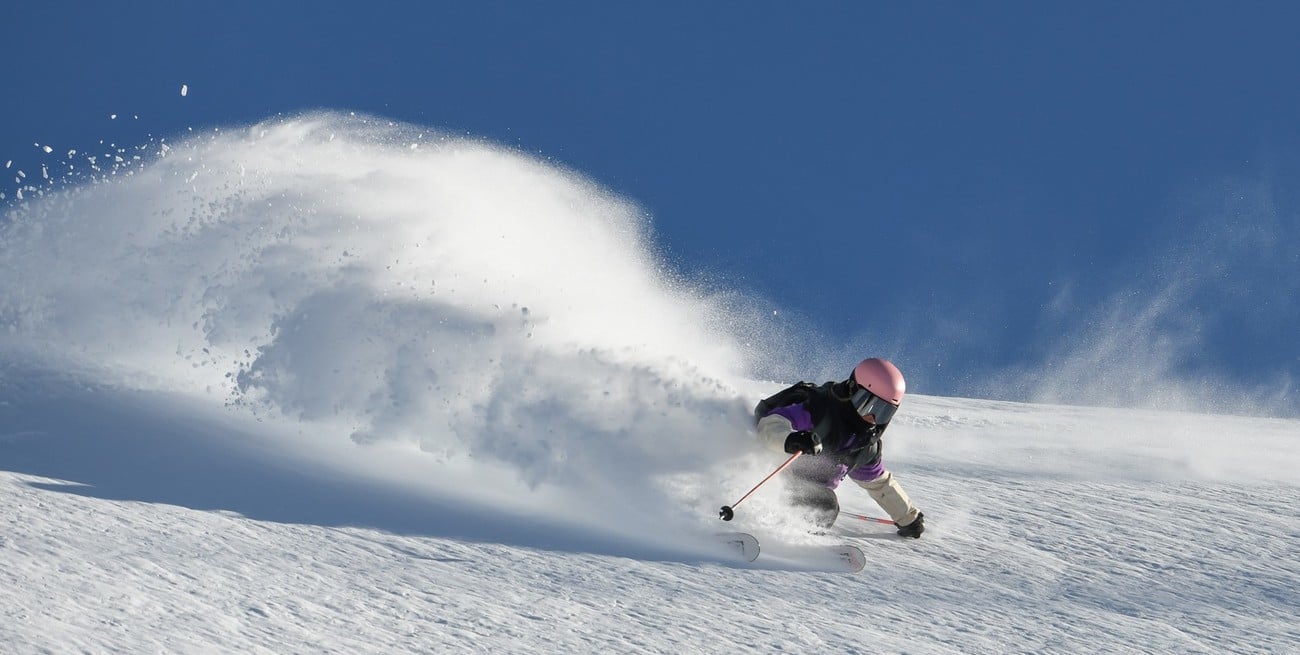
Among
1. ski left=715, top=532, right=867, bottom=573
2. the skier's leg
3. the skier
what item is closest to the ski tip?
ski left=715, top=532, right=867, bottom=573

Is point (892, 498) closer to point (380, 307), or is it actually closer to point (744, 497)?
point (744, 497)

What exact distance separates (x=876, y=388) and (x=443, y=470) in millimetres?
1847

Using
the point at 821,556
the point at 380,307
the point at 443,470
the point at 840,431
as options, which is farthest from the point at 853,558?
the point at 380,307

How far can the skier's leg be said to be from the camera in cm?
466

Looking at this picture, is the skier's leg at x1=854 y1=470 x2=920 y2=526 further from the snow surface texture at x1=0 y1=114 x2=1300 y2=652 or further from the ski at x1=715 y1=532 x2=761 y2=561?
the ski at x1=715 y1=532 x2=761 y2=561

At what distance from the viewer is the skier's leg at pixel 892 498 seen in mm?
4660

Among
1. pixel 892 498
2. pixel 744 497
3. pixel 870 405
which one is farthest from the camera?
pixel 892 498

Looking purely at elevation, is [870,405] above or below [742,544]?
above

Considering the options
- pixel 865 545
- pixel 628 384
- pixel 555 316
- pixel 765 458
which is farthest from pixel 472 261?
pixel 865 545

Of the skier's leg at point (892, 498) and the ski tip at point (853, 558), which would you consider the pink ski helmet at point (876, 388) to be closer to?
the skier's leg at point (892, 498)

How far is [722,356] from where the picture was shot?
7527 millimetres

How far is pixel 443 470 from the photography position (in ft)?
16.0

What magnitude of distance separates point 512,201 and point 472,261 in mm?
1628

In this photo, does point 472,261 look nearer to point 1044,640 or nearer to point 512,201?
point 512,201
